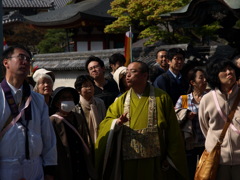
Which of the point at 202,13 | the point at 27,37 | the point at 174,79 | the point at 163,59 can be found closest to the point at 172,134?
the point at 174,79

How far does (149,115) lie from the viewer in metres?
5.11

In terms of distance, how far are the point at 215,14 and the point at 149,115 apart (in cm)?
709

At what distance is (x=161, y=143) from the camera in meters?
5.15

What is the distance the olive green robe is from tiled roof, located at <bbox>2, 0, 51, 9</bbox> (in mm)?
41104

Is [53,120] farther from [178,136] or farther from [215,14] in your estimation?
[215,14]

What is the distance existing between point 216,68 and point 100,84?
2158 mm

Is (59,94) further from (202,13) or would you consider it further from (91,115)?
(202,13)

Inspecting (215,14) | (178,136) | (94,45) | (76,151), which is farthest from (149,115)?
(94,45)

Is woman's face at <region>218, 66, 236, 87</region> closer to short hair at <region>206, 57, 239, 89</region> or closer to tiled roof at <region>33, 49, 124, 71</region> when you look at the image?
short hair at <region>206, 57, 239, 89</region>

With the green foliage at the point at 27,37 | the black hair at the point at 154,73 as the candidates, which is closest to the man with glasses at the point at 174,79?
the black hair at the point at 154,73

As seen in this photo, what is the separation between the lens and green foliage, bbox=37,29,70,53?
28.6 metres

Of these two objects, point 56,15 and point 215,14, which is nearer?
point 215,14

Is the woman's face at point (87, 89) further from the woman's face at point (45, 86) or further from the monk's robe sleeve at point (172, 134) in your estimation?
the monk's robe sleeve at point (172, 134)

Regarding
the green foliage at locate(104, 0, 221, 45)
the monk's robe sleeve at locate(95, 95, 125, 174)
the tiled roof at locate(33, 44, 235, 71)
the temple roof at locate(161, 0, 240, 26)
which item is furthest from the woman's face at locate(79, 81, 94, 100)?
the green foliage at locate(104, 0, 221, 45)
